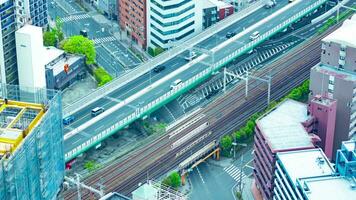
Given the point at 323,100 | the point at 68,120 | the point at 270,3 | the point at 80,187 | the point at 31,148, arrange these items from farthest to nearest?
the point at 270,3
the point at 68,120
the point at 323,100
the point at 80,187
the point at 31,148

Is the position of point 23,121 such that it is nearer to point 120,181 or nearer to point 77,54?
point 120,181

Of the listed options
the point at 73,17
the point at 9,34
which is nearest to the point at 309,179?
the point at 9,34

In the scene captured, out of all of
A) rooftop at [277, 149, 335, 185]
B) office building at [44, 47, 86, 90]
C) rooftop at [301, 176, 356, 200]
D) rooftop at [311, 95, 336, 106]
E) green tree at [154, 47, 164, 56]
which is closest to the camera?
rooftop at [301, 176, 356, 200]

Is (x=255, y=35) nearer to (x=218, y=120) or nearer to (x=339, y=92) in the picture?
(x=218, y=120)

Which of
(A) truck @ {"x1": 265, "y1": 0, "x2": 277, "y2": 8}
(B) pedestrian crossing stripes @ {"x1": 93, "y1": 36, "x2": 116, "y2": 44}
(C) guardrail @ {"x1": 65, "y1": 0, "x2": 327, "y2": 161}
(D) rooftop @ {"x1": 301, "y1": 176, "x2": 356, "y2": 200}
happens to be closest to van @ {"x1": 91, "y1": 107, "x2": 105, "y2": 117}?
(C) guardrail @ {"x1": 65, "y1": 0, "x2": 327, "y2": 161}

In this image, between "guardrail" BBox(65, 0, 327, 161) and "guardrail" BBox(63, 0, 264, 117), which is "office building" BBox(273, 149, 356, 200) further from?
"guardrail" BBox(63, 0, 264, 117)

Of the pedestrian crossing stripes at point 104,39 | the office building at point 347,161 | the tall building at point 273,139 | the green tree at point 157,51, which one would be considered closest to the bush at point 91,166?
the tall building at point 273,139

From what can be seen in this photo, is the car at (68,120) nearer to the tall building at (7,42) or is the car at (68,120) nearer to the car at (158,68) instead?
the tall building at (7,42)
